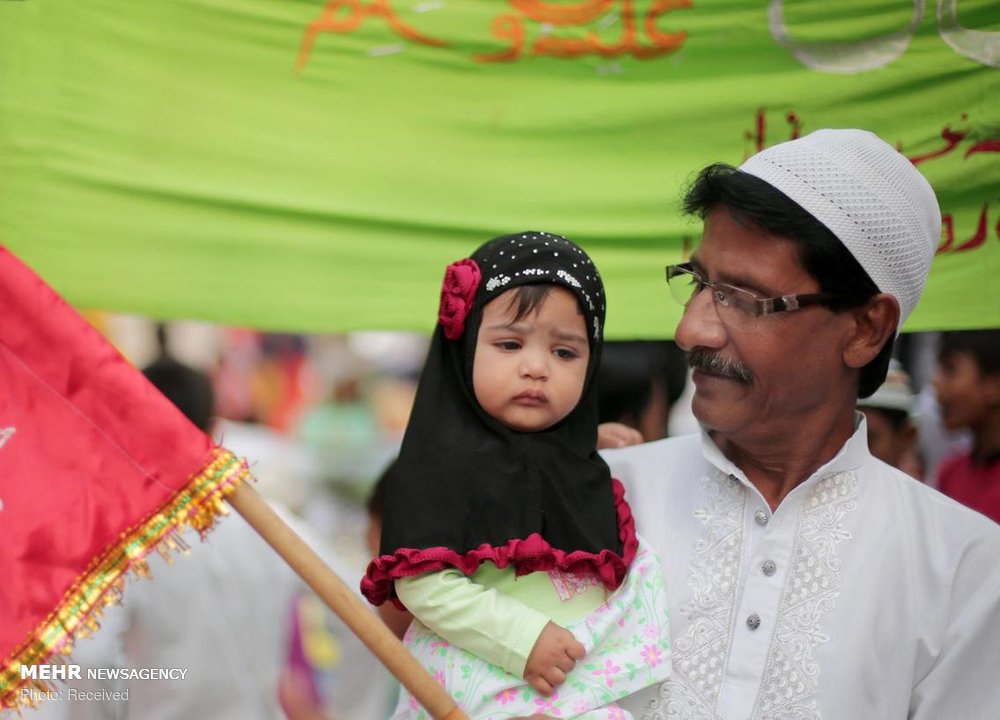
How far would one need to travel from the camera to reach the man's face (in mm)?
2807

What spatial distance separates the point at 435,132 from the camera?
146 inches

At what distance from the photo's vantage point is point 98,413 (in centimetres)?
249

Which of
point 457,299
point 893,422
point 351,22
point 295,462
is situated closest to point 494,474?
point 457,299

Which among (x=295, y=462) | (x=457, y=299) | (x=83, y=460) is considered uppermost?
(x=457, y=299)

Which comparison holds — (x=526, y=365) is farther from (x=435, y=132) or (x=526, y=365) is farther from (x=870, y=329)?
(x=435, y=132)

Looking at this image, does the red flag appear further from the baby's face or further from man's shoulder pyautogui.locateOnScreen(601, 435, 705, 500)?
man's shoulder pyautogui.locateOnScreen(601, 435, 705, 500)

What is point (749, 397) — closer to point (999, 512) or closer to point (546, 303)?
point (546, 303)

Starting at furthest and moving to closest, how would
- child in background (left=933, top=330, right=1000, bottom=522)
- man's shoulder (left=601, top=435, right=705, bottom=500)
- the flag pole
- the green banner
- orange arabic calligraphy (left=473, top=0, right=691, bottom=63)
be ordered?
child in background (left=933, top=330, right=1000, bottom=522), orange arabic calligraphy (left=473, top=0, right=691, bottom=63), the green banner, man's shoulder (left=601, top=435, right=705, bottom=500), the flag pole

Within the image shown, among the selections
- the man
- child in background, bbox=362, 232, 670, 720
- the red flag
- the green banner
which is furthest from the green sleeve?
the green banner

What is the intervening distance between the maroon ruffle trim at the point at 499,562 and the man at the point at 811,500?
0.66ft

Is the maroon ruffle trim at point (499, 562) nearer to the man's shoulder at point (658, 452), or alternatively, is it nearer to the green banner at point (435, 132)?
the man's shoulder at point (658, 452)

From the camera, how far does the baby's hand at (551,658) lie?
2553 mm

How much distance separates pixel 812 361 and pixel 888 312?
21cm

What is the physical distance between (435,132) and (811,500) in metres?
1.59
